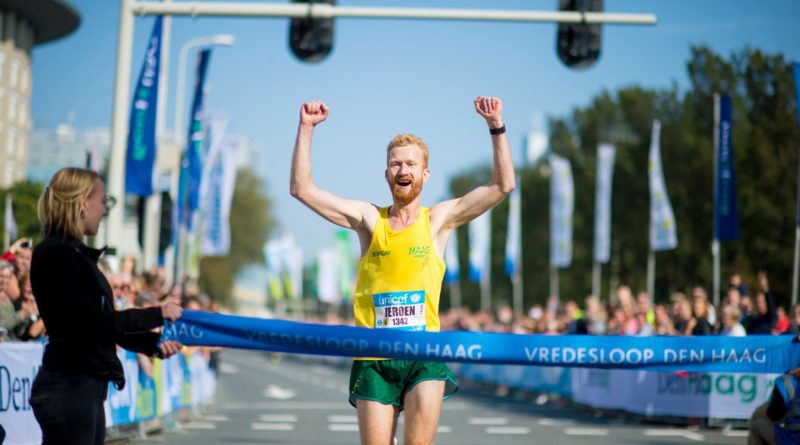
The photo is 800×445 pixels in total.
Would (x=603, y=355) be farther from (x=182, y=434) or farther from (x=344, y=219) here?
(x=182, y=434)

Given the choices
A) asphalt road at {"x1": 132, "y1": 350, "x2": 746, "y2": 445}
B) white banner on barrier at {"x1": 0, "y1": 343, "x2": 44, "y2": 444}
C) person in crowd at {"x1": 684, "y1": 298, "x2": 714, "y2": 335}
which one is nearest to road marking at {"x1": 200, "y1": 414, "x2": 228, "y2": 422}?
asphalt road at {"x1": 132, "y1": 350, "x2": 746, "y2": 445}

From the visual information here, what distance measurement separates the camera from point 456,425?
671 inches

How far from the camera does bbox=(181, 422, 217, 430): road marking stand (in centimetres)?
1638

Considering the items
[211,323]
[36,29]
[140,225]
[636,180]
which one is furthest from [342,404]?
[36,29]

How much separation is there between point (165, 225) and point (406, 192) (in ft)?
54.5

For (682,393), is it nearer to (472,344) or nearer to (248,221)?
(472,344)

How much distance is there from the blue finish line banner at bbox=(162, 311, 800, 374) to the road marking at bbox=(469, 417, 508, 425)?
9.96 m

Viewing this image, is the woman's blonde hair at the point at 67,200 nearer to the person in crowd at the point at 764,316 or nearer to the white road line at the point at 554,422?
the person in crowd at the point at 764,316

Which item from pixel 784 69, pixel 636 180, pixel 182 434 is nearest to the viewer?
pixel 182 434

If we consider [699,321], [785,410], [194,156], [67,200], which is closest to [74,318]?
[67,200]

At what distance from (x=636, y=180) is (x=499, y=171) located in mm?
56788

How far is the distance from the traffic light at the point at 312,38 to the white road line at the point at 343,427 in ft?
15.9

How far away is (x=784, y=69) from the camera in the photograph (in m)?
46.6

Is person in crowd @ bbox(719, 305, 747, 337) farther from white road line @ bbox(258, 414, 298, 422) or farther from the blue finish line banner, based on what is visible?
the blue finish line banner
